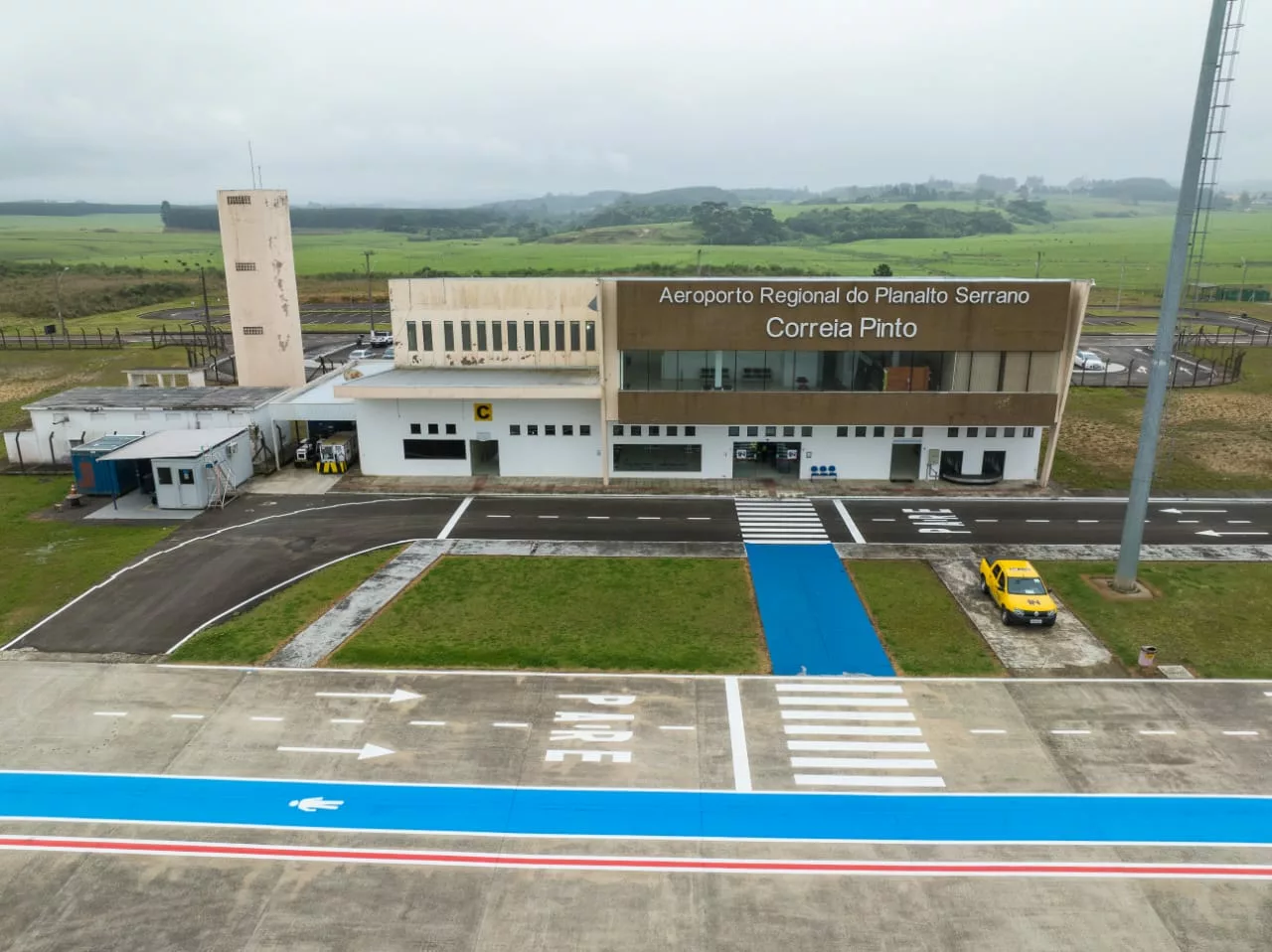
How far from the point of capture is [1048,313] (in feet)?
143

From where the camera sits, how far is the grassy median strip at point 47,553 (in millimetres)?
32625

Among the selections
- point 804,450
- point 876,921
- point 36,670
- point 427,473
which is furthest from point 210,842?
point 804,450

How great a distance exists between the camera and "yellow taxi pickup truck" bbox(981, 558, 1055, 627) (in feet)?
99.2

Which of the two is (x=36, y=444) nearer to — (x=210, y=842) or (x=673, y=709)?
(x=210, y=842)

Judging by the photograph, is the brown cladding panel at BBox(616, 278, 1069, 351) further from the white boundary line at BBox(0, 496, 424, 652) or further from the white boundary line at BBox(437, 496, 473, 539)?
the white boundary line at BBox(0, 496, 424, 652)


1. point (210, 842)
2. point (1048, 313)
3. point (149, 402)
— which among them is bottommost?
point (210, 842)

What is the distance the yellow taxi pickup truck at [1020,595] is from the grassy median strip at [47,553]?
37.5 meters

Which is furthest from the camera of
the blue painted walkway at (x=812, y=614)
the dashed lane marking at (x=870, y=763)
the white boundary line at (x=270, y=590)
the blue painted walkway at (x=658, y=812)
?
the white boundary line at (x=270, y=590)

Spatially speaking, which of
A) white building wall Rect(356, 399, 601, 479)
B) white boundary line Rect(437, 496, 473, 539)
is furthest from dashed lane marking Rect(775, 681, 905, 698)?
white building wall Rect(356, 399, 601, 479)

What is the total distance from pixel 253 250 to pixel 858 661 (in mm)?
48861

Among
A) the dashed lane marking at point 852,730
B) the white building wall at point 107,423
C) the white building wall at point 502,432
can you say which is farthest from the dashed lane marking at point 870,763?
the white building wall at point 107,423

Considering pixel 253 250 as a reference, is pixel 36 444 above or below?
below

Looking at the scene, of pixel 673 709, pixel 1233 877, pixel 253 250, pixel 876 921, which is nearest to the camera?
pixel 876 921

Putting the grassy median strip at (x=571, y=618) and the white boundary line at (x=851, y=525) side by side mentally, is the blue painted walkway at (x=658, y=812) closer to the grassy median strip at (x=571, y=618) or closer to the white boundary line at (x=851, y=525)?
the grassy median strip at (x=571, y=618)
